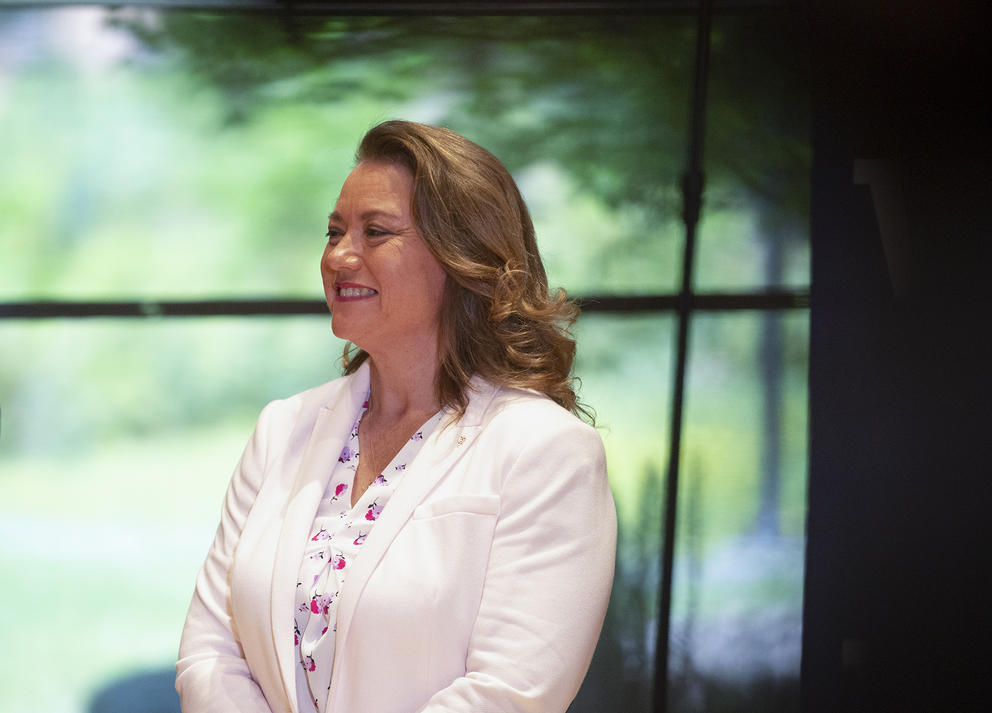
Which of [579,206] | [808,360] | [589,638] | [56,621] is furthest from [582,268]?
[56,621]

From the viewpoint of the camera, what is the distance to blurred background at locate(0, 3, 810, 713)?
9.45 ft

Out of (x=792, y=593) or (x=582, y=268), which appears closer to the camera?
(x=792, y=593)

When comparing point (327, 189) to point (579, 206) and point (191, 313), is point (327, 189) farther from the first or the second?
point (579, 206)

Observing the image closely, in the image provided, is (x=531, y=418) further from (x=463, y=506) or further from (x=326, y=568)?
(x=326, y=568)

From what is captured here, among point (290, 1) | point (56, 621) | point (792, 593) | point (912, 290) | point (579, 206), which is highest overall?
point (290, 1)

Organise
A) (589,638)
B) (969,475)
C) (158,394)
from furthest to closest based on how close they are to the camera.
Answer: (158,394) < (969,475) < (589,638)

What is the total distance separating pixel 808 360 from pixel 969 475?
0.49 m

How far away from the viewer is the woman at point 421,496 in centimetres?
163

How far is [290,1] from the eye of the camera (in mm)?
3182

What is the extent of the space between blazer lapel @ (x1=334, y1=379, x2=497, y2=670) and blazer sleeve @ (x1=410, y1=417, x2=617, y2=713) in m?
0.10

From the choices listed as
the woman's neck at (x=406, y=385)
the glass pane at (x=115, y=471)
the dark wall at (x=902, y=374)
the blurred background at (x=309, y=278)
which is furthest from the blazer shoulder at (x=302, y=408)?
the dark wall at (x=902, y=374)

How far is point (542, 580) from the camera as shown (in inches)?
63.6

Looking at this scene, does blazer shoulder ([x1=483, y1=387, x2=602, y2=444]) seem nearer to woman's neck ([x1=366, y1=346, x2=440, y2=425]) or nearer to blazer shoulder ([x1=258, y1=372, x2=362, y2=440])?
woman's neck ([x1=366, y1=346, x2=440, y2=425])

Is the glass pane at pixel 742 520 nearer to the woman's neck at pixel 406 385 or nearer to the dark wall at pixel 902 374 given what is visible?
the dark wall at pixel 902 374
